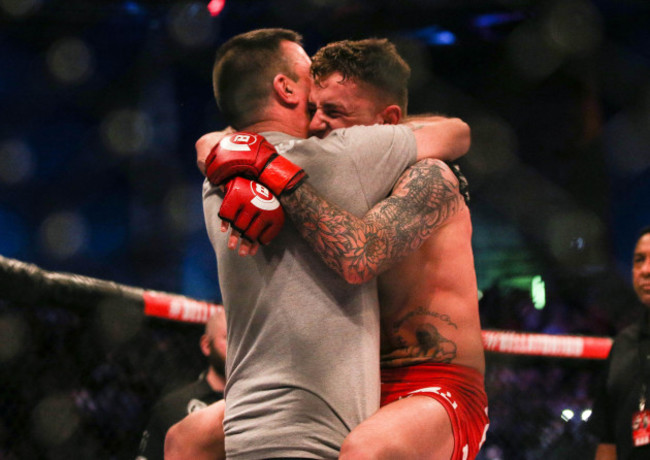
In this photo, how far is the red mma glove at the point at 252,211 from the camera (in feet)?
3.83

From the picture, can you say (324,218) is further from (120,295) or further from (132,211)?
(132,211)

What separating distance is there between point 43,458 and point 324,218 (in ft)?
4.56

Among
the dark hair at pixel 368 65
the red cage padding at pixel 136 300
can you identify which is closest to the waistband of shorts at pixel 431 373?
the dark hair at pixel 368 65

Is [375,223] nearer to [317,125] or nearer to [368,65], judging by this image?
[317,125]

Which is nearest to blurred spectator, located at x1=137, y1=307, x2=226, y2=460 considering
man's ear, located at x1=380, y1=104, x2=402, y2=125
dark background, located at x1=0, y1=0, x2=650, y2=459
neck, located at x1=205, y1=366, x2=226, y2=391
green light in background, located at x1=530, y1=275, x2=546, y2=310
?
neck, located at x1=205, y1=366, x2=226, y2=391

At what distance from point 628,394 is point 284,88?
188cm

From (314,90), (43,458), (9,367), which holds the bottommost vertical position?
(43,458)

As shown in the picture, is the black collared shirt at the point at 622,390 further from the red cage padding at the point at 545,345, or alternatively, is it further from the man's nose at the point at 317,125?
the man's nose at the point at 317,125

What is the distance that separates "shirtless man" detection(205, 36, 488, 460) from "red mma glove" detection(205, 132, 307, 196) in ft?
0.10

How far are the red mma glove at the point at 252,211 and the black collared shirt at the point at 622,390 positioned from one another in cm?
187

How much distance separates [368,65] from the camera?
1.63m

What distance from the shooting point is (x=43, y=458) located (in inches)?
78.8

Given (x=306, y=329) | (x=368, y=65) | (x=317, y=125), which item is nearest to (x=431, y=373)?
(x=306, y=329)

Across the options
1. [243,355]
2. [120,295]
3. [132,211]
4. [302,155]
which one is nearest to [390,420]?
[243,355]
